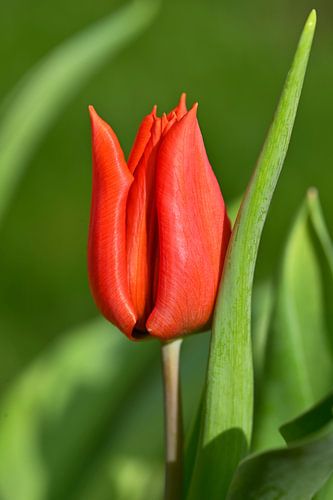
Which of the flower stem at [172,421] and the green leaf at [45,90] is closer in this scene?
the flower stem at [172,421]

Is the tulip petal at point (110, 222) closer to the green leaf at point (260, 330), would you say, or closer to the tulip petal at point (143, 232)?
the tulip petal at point (143, 232)

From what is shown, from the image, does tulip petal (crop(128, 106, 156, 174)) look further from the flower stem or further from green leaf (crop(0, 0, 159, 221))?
green leaf (crop(0, 0, 159, 221))

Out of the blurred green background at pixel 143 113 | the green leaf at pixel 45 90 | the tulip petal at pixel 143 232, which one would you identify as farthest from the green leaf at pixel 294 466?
the blurred green background at pixel 143 113

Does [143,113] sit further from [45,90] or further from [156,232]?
[156,232]

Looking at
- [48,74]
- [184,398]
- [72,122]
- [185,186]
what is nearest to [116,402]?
[184,398]

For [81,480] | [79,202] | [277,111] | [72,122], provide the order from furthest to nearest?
[72,122]
[79,202]
[81,480]
[277,111]

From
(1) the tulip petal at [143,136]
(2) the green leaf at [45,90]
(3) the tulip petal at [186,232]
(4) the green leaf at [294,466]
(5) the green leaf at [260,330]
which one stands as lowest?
(4) the green leaf at [294,466]

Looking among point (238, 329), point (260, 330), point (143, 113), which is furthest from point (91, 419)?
point (143, 113)

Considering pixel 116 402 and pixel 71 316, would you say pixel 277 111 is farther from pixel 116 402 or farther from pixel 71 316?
pixel 71 316
